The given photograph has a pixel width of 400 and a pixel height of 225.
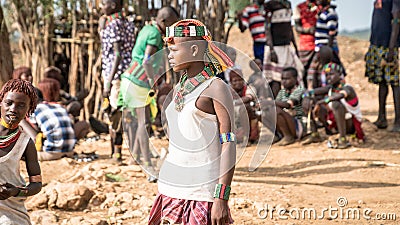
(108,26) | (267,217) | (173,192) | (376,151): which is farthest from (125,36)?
(173,192)

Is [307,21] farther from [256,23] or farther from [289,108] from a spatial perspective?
[289,108]

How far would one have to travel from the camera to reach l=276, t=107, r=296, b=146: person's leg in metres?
6.93

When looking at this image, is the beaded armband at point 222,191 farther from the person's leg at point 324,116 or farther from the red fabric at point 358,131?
the person's leg at point 324,116

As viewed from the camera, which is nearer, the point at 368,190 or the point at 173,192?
the point at 173,192

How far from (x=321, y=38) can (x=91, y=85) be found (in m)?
3.47

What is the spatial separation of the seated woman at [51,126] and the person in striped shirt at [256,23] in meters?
3.02

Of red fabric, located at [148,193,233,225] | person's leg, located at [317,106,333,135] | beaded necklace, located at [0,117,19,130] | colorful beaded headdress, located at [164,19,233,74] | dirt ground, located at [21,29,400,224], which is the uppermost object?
colorful beaded headdress, located at [164,19,233,74]

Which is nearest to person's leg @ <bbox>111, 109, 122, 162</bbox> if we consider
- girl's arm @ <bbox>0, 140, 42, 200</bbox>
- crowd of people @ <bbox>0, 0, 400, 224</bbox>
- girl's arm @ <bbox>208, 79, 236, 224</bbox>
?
crowd of people @ <bbox>0, 0, 400, 224</bbox>

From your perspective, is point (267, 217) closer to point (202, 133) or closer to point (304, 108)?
point (202, 133)

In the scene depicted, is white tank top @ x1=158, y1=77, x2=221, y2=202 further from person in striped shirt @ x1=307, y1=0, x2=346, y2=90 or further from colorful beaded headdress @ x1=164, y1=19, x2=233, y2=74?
person in striped shirt @ x1=307, y1=0, x2=346, y2=90

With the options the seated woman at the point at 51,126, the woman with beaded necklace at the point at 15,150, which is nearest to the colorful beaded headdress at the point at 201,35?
the woman with beaded necklace at the point at 15,150

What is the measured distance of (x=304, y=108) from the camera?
7.15 metres

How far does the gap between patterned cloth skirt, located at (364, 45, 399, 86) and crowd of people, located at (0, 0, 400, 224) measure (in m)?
0.01

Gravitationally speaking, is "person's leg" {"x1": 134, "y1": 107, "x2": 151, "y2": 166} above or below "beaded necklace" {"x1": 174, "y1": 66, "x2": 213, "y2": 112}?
below
